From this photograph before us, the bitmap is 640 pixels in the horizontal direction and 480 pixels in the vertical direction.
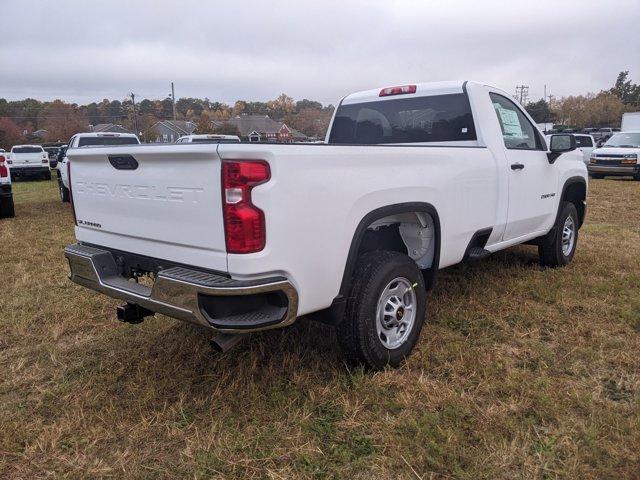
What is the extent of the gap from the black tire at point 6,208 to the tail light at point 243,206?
10369mm

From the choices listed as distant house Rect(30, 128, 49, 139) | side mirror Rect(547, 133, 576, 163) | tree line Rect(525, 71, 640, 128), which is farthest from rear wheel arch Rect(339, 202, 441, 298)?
distant house Rect(30, 128, 49, 139)

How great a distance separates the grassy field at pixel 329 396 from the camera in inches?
104

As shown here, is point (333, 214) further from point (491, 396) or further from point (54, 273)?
point (54, 273)

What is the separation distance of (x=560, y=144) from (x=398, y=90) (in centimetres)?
175

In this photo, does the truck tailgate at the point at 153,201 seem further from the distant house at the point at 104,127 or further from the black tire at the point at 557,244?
the distant house at the point at 104,127

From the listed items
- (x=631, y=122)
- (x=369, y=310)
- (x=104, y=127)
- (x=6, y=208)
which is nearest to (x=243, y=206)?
(x=369, y=310)

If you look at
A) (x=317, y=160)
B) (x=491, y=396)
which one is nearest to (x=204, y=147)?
(x=317, y=160)

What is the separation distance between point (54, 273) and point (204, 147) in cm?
456

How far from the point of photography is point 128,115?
96.6 meters

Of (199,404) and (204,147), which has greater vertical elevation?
(204,147)

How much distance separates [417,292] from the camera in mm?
3648

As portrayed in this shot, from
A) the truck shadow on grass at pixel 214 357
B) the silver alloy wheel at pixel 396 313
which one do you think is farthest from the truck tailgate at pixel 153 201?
the silver alloy wheel at pixel 396 313

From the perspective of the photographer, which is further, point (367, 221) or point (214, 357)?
point (214, 357)

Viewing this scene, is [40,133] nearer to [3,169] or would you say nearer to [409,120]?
[3,169]
